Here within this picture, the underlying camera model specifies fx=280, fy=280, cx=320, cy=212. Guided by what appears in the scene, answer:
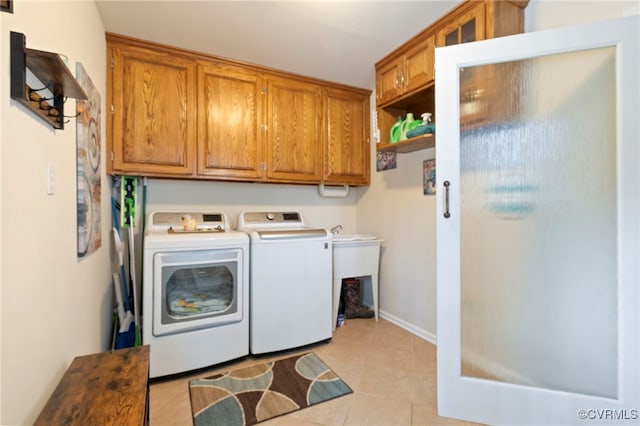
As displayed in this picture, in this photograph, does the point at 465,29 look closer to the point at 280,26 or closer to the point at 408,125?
the point at 408,125

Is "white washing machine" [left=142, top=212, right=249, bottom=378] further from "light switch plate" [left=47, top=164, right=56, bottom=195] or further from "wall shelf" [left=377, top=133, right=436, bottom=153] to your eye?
"wall shelf" [left=377, top=133, right=436, bottom=153]

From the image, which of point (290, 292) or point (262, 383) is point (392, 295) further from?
point (262, 383)

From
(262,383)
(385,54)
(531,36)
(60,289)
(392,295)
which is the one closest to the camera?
(60,289)

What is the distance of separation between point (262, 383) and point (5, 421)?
132 centimetres

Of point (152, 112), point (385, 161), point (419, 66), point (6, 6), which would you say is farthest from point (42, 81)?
point (385, 161)

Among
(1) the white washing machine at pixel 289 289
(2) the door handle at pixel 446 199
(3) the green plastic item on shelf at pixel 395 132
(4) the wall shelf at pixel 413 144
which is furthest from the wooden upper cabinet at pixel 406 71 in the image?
(1) the white washing machine at pixel 289 289

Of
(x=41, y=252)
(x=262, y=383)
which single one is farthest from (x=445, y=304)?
(x=41, y=252)

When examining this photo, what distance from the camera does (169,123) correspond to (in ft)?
7.36

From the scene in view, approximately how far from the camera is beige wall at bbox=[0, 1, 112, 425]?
0.75 meters

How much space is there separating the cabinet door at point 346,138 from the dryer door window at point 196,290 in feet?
4.48

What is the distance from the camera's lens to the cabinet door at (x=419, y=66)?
79.1 inches

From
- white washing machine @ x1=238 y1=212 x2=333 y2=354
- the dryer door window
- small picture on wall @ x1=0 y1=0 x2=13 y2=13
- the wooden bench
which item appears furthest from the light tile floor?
small picture on wall @ x1=0 y1=0 x2=13 y2=13

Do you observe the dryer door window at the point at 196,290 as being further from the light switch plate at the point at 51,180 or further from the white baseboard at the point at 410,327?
the white baseboard at the point at 410,327

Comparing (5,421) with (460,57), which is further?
(460,57)
